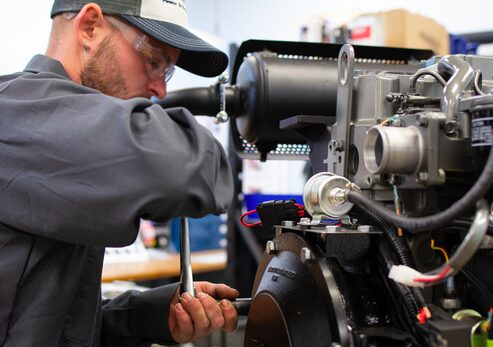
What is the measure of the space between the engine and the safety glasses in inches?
12.8

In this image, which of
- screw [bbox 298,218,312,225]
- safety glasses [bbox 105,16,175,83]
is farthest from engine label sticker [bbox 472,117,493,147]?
safety glasses [bbox 105,16,175,83]

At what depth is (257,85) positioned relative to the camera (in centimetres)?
127

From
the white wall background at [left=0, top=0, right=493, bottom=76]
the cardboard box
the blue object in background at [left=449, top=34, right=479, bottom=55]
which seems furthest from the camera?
the white wall background at [left=0, top=0, right=493, bottom=76]

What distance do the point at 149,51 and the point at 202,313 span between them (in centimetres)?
57

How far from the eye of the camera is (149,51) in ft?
3.68

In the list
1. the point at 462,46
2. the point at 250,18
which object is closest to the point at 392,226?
the point at 462,46

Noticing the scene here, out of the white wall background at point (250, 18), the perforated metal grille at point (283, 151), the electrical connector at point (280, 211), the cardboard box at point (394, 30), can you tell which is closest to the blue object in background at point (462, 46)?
the cardboard box at point (394, 30)

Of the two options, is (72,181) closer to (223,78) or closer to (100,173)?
(100,173)

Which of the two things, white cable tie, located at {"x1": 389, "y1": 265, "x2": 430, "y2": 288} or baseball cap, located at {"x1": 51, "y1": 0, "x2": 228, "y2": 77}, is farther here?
baseball cap, located at {"x1": 51, "y1": 0, "x2": 228, "y2": 77}

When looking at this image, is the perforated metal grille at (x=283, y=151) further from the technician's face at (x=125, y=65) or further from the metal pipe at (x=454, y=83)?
the metal pipe at (x=454, y=83)

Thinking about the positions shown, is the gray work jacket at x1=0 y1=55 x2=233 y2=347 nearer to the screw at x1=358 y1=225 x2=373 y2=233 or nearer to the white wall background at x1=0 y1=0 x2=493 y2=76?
the screw at x1=358 y1=225 x2=373 y2=233

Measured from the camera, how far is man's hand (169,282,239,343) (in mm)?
1086

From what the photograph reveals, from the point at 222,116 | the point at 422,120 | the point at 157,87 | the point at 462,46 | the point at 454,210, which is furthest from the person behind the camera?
the point at 462,46

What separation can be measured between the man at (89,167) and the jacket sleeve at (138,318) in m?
0.03
